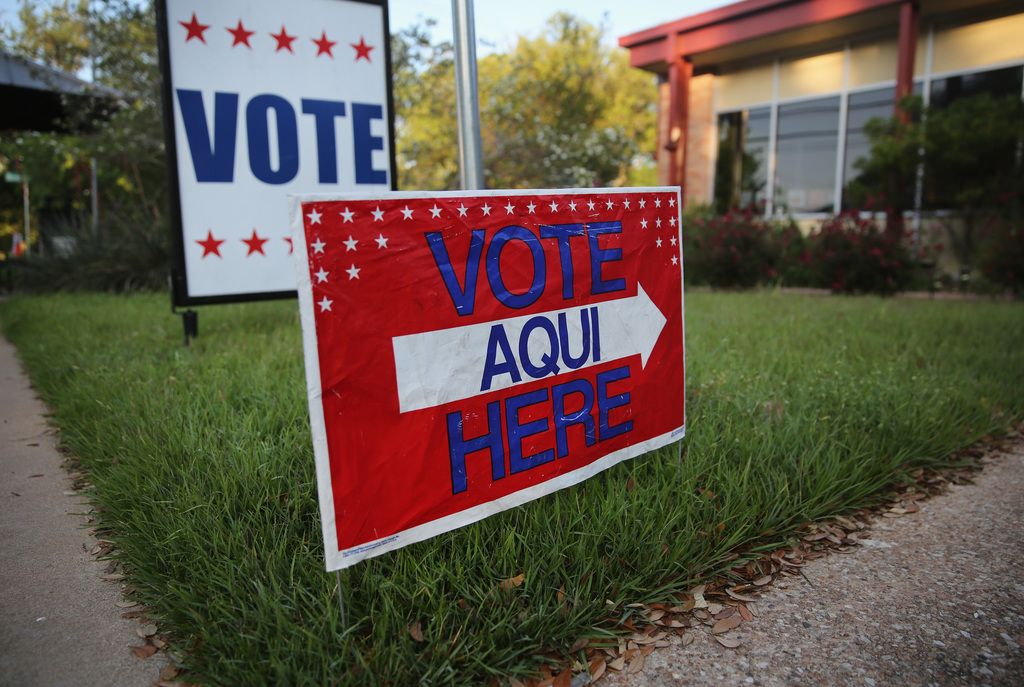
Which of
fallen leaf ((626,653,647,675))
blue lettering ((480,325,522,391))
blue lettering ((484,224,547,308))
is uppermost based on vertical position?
blue lettering ((484,224,547,308))

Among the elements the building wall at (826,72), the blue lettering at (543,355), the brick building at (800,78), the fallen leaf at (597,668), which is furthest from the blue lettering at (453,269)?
the building wall at (826,72)

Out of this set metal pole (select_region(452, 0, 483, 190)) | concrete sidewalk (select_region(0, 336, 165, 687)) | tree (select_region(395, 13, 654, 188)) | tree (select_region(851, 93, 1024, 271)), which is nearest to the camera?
concrete sidewalk (select_region(0, 336, 165, 687))

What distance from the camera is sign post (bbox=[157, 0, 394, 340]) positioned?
4.88 meters

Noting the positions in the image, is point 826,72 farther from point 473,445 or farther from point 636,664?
point 636,664

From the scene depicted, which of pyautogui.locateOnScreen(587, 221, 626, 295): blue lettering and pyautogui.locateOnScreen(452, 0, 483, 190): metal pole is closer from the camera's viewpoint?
pyautogui.locateOnScreen(587, 221, 626, 295): blue lettering

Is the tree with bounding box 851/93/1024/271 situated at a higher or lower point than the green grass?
higher

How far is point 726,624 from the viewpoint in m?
2.09

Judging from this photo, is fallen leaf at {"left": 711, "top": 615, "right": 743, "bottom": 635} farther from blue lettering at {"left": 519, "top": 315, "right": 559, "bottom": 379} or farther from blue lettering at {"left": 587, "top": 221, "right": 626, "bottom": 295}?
blue lettering at {"left": 587, "top": 221, "right": 626, "bottom": 295}

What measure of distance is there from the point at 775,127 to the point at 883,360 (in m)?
10.8

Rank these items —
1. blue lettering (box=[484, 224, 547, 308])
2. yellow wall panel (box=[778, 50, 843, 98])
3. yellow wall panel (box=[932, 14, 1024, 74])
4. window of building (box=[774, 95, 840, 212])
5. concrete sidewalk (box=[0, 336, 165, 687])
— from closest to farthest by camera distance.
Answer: concrete sidewalk (box=[0, 336, 165, 687]), blue lettering (box=[484, 224, 547, 308]), yellow wall panel (box=[932, 14, 1024, 74]), yellow wall panel (box=[778, 50, 843, 98]), window of building (box=[774, 95, 840, 212])

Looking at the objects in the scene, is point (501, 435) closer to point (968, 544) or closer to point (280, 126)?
point (968, 544)

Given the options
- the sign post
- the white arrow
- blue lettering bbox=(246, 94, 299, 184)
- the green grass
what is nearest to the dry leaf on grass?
the green grass

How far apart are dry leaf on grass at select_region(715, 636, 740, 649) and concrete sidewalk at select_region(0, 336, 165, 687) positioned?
1.57 m

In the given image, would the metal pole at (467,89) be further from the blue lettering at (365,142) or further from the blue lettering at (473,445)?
the blue lettering at (473,445)
